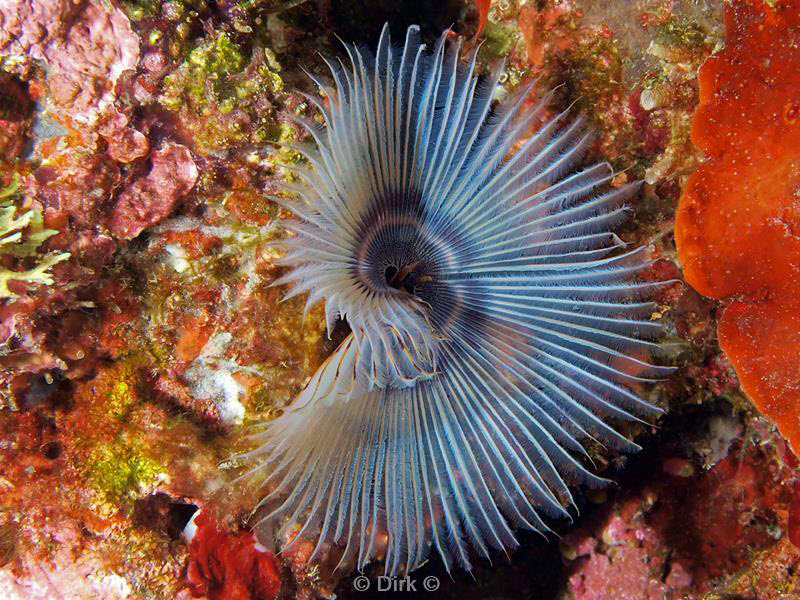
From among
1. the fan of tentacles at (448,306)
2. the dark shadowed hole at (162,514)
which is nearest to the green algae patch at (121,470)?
the dark shadowed hole at (162,514)

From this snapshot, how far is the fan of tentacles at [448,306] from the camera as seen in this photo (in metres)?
3.23

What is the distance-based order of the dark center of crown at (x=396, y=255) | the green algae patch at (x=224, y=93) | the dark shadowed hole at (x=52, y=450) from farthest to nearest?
the dark shadowed hole at (x=52, y=450) → the dark center of crown at (x=396, y=255) → the green algae patch at (x=224, y=93)

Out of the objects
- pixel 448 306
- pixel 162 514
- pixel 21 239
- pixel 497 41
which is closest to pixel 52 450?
pixel 162 514

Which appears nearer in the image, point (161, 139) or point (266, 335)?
point (161, 139)

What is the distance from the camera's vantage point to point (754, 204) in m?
3.20

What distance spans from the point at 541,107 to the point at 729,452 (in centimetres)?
428

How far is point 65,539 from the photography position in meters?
3.77

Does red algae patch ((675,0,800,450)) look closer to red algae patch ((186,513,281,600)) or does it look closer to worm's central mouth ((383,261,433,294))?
worm's central mouth ((383,261,433,294))

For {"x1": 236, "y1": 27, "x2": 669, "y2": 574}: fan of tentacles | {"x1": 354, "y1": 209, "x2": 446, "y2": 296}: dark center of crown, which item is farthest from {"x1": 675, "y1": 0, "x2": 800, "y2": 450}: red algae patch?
{"x1": 354, "y1": 209, "x2": 446, "y2": 296}: dark center of crown

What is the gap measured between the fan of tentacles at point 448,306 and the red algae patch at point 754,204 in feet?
1.47

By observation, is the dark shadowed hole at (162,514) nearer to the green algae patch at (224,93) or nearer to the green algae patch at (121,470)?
the green algae patch at (121,470)

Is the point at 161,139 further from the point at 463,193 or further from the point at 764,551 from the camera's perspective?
the point at 764,551

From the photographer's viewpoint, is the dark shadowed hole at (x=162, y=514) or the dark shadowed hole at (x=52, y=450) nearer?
the dark shadowed hole at (x=52, y=450)

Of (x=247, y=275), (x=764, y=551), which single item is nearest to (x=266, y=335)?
(x=247, y=275)
